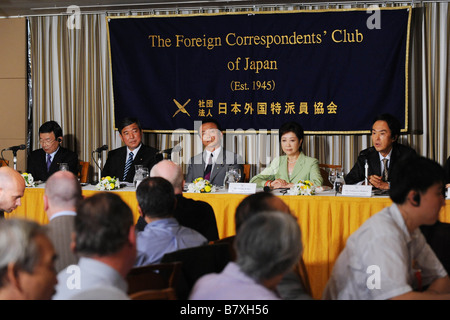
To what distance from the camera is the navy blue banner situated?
5273mm

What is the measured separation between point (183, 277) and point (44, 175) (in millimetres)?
3524

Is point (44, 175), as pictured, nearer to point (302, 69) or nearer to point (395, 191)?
point (302, 69)

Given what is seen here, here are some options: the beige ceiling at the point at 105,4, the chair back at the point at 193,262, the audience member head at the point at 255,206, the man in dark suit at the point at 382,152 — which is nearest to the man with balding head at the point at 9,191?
the chair back at the point at 193,262

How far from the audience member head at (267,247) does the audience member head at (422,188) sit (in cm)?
60

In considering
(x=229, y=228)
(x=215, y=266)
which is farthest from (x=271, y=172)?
(x=215, y=266)

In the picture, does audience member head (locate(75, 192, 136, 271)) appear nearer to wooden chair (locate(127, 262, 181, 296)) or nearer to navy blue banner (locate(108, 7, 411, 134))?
wooden chair (locate(127, 262, 181, 296))

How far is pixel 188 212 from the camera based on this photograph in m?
2.92

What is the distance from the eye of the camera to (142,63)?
18.9 ft

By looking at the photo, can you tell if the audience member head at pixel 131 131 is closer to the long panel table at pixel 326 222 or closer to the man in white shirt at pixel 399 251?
the long panel table at pixel 326 222

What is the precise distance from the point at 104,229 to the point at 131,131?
3481 millimetres

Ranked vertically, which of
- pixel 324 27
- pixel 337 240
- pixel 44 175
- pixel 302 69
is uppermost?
pixel 324 27

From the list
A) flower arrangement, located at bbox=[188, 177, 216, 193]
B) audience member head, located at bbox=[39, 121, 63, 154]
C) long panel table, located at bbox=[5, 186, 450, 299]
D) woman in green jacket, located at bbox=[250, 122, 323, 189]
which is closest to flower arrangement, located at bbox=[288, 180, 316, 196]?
long panel table, located at bbox=[5, 186, 450, 299]

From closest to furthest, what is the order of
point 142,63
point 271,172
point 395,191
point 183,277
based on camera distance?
point 395,191, point 183,277, point 271,172, point 142,63

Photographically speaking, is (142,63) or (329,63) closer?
(329,63)
